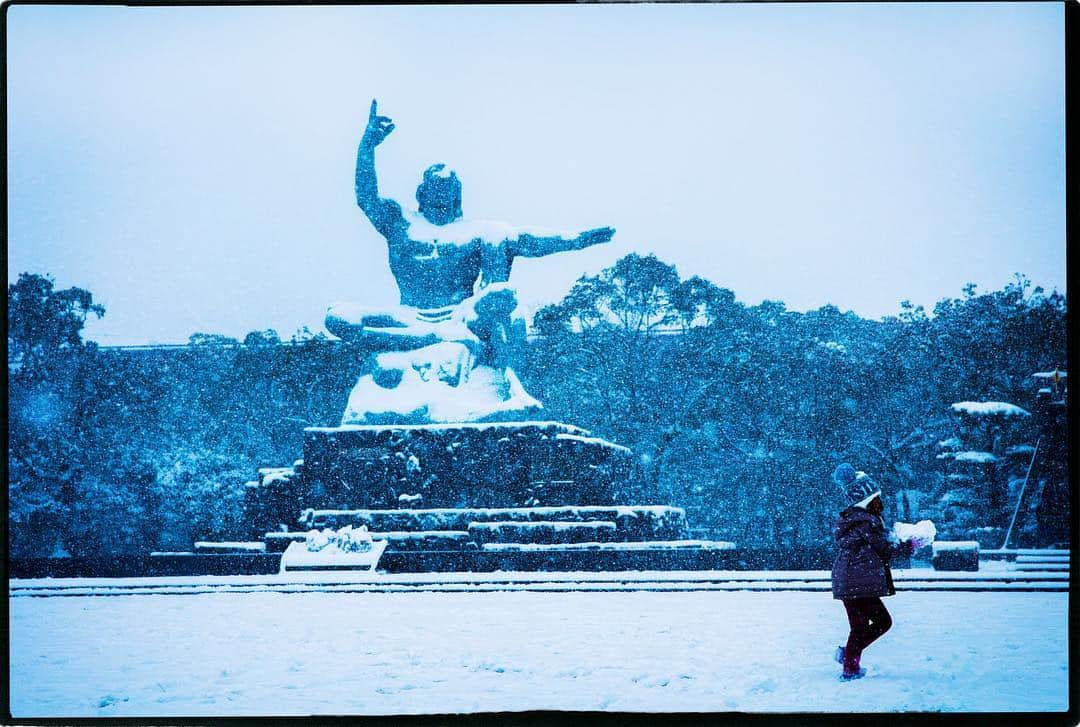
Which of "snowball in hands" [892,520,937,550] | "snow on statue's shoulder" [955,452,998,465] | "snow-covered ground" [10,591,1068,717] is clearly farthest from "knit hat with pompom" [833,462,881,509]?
"snow on statue's shoulder" [955,452,998,465]

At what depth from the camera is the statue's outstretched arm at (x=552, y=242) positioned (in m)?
9.07

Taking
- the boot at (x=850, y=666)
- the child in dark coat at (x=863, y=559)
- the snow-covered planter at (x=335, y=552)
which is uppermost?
the child in dark coat at (x=863, y=559)

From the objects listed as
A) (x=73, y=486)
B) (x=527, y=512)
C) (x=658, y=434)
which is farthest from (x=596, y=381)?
(x=73, y=486)

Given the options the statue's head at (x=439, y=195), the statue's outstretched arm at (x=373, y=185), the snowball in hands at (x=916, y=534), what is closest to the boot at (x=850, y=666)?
the snowball in hands at (x=916, y=534)

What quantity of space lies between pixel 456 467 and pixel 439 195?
1802mm

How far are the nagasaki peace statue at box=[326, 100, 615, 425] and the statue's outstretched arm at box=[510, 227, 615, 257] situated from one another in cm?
5

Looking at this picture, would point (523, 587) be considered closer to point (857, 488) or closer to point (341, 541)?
point (341, 541)

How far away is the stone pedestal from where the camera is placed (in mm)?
9531

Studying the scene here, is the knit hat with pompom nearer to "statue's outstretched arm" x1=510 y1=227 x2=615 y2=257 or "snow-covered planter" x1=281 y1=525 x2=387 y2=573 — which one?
"statue's outstretched arm" x1=510 y1=227 x2=615 y2=257

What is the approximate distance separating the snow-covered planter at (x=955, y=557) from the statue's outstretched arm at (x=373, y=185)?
410 centimetres

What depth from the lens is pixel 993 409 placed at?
927 centimetres

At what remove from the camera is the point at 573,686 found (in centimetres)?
623

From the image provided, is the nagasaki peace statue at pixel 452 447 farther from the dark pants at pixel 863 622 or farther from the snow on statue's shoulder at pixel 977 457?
the dark pants at pixel 863 622

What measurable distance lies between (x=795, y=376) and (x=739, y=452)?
0.76 m
